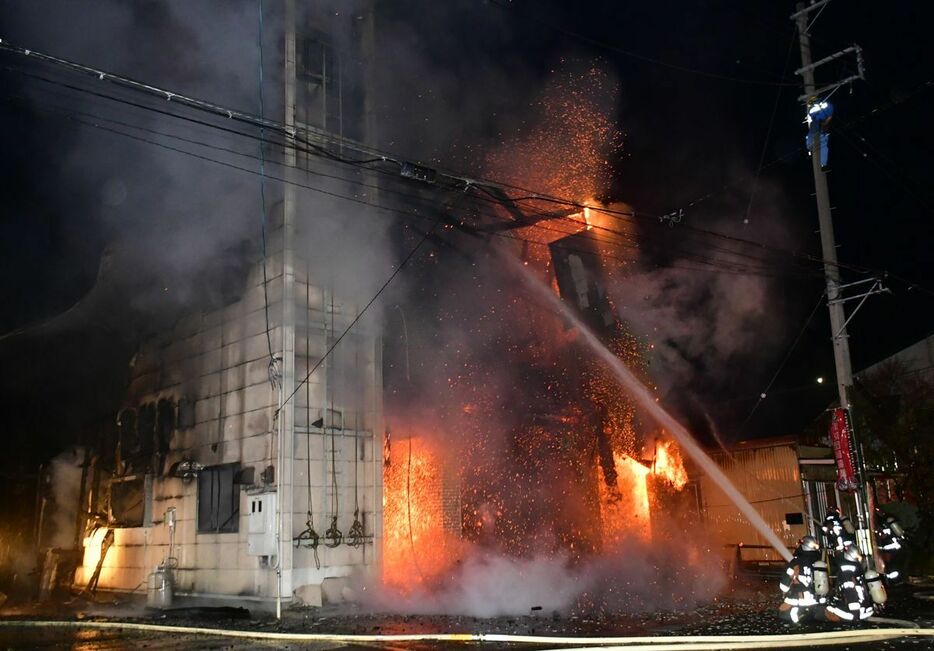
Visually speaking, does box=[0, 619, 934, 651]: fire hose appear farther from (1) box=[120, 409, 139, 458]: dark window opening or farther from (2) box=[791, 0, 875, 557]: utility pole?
(1) box=[120, 409, 139, 458]: dark window opening

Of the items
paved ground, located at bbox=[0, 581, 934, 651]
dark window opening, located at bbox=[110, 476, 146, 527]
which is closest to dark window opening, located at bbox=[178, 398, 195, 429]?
dark window opening, located at bbox=[110, 476, 146, 527]

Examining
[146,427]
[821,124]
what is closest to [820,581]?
[821,124]

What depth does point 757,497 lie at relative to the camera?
1609cm

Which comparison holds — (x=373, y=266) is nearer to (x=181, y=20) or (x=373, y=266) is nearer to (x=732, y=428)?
(x=181, y=20)

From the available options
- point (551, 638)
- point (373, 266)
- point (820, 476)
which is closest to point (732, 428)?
point (820, 476)

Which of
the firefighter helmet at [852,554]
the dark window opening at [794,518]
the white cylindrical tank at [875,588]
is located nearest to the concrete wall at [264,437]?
the firefighter helmet at [852,554]

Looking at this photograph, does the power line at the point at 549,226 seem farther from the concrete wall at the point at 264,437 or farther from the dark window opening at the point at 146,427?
the dark window opening at the point at 146,427

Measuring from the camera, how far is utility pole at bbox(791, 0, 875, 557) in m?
11.6

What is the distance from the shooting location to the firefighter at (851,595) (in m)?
7.89

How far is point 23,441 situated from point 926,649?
1411cm

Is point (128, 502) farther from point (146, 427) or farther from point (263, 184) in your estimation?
point (263, 184)

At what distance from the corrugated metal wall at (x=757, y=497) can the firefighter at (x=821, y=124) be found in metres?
6.48

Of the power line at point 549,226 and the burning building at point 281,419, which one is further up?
the power line at point 549,226

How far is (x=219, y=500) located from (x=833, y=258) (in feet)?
37.0
